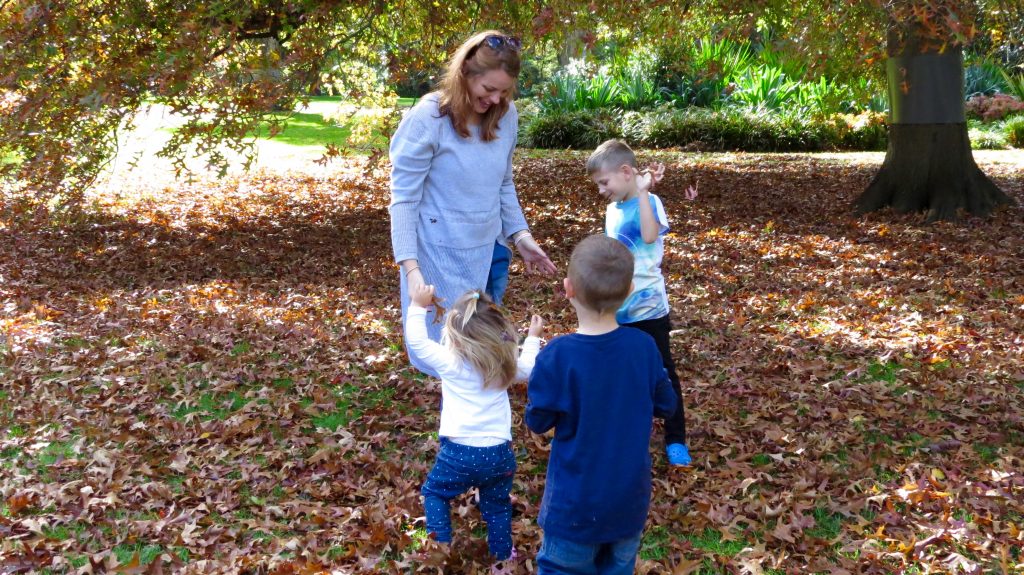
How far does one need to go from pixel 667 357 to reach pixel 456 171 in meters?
1.54

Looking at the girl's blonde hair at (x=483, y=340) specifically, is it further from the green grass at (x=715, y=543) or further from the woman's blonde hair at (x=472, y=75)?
the green grass at (x=715, y=543)

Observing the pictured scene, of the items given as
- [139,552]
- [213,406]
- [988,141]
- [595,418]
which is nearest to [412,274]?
[595,418]

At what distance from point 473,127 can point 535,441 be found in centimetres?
198

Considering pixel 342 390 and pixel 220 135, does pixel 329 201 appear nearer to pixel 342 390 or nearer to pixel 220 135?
pixel 220 135

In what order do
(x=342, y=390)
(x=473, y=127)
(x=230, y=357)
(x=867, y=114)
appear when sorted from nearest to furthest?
(x=473, y=127)
(x=342, y=390)
(x=230, y=357)
(x=867, y=114)

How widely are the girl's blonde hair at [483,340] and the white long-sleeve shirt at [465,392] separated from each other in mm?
39

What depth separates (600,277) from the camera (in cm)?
294

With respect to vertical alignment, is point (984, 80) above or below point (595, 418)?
above

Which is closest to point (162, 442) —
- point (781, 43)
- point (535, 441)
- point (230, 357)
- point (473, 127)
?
point (230, 357)

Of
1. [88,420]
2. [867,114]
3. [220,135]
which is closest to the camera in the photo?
[88,420]

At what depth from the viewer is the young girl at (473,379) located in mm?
3379

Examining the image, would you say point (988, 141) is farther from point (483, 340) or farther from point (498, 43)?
point (483, 340)

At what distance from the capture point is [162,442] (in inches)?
200

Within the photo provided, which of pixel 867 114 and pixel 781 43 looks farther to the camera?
pixel 867 114
